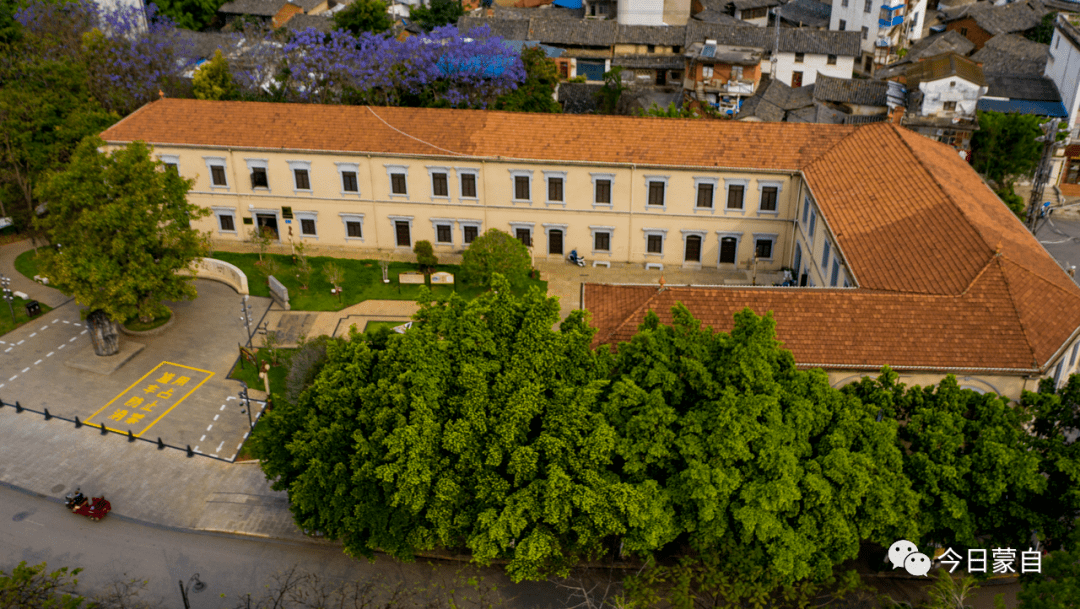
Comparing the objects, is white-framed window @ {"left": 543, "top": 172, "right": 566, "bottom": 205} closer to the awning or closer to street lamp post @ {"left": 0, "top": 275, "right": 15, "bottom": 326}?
street lamp post @ {"left": 0, "top": 275, "right": 15, "bottom": 326}

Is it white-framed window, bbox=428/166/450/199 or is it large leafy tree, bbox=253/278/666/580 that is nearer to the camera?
large leafy tree, bbox=253/278/666/580

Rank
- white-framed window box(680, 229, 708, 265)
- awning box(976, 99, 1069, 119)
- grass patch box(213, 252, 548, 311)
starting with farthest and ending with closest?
awning box(976, 99, 1069, 119) < white-framed window box(680, 229, 708, 265) < grass patch box(213, 252, 548, 311)

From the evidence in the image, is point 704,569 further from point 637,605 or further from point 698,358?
point 698,358

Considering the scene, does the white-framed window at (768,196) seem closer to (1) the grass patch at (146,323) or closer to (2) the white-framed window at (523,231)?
(2) the white-framed window at (523,231)

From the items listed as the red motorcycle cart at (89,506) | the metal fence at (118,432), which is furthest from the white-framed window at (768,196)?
the red motorcycle cart at (89,506)

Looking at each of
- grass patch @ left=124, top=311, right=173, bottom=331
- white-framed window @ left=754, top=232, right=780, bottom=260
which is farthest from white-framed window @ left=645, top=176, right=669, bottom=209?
grass patch @ left=124, top=311, right=173, bottom=331

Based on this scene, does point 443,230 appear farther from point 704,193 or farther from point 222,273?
point 704,193
